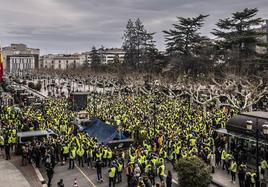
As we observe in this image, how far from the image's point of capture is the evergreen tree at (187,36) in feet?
224

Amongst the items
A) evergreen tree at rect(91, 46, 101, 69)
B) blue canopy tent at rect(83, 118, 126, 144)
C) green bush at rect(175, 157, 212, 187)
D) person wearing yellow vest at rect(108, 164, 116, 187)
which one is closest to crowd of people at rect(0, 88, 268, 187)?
person wearing yellow vest at rect(108, 164, 116, 187)

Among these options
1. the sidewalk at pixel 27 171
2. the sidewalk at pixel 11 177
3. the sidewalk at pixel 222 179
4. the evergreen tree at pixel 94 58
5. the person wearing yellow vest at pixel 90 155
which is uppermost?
the evergreen tree at pixel 94 58

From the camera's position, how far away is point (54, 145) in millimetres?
24188

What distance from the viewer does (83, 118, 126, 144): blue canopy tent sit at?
27800 mm

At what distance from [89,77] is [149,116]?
58.6 meters

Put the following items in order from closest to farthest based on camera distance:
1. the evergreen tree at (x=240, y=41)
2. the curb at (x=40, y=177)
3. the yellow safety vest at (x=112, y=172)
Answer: the yellow safety vest at (x=112, y=172) → the curb at (x=40, y=177) → the evergreen tree at (x=240, y=41)

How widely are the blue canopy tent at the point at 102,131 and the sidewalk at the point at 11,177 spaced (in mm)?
6646

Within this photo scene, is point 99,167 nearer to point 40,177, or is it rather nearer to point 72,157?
point 72,157

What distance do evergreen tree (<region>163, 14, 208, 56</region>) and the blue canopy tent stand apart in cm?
4012

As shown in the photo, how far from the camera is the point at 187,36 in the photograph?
69.1 meters

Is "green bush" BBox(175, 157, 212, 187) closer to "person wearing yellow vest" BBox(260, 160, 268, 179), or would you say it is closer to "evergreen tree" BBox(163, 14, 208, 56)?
"person wearing yellow vest" BBox(260, 160, 268, 179)

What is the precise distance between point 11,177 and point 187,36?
173 feet

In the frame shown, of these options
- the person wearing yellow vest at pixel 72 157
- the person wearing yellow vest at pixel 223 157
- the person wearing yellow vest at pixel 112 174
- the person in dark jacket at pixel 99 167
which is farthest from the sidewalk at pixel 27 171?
the person wearing yellow vest at pixel 223 157

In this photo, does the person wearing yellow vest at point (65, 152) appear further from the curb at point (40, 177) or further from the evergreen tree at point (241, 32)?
the evergreen tree at point (241, 32)
